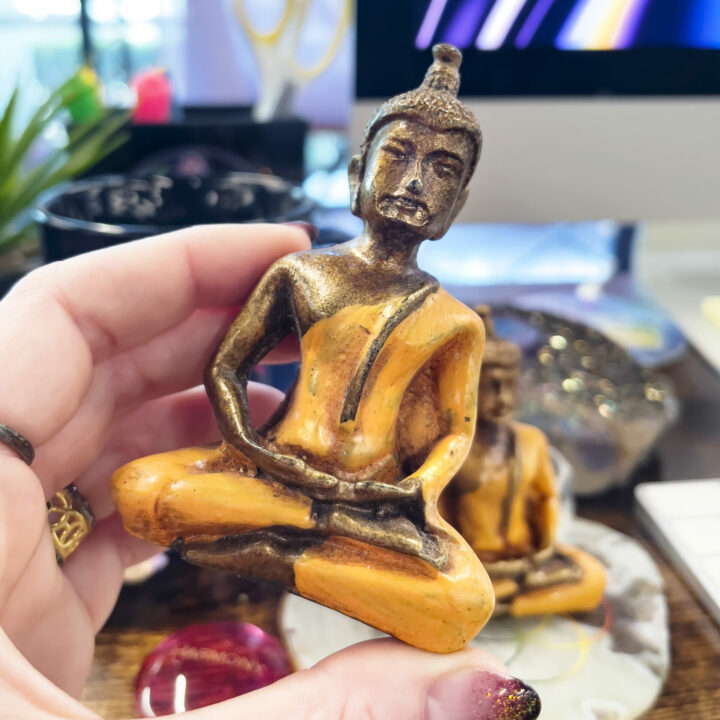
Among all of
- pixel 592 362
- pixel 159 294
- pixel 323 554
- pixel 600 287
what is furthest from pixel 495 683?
pixel 600 287

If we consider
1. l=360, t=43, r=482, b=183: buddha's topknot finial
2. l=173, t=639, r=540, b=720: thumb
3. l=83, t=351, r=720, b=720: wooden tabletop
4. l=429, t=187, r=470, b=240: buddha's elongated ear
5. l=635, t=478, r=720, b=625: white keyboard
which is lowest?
l=83, t=351, r=720, b=720: wooden tabletop

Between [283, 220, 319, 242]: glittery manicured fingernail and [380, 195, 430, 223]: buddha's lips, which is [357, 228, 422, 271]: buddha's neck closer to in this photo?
[380, 195, 430, 223]: buddha's lips

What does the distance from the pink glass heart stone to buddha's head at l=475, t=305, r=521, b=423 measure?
39cm

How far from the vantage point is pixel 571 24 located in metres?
1.26

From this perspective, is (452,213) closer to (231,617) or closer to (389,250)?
(389,250)

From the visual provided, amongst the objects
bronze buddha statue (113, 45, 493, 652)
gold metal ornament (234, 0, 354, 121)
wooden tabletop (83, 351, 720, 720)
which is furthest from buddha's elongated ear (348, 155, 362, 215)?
gold metal ornament (234, 0, 354, 121)

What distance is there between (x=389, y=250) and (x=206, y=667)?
0.52 m

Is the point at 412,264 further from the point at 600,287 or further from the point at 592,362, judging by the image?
the point at 600,287

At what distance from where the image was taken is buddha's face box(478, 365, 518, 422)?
87cm

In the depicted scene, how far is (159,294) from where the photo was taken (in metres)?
0.78

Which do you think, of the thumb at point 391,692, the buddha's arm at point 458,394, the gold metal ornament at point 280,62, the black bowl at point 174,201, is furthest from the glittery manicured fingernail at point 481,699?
the gold metal ornament at point 280,62

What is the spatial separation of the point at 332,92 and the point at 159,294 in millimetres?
1755

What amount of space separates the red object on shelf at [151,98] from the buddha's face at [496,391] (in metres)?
1.21

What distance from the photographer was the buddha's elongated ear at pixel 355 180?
0.73m
